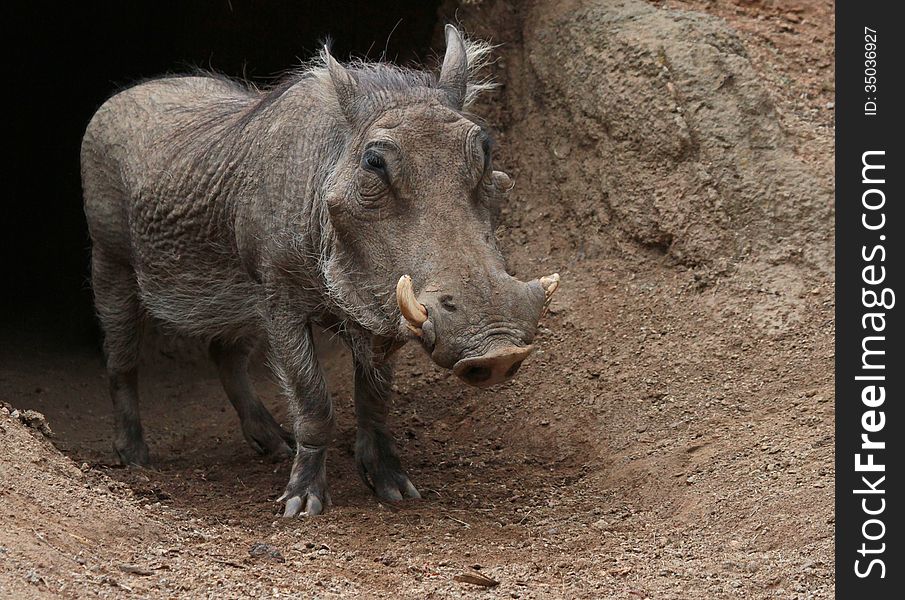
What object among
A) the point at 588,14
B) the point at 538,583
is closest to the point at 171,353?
the point at 588,14

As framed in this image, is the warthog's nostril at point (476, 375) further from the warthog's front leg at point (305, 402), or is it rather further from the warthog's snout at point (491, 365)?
→ the warthog's front leg at point (305, 402)

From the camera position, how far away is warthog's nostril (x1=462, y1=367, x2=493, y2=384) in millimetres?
4238

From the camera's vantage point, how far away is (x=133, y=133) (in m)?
6.58

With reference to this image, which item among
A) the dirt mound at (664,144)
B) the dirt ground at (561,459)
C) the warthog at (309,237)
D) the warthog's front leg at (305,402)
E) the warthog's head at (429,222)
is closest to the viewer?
the dirt ground at (561,459)

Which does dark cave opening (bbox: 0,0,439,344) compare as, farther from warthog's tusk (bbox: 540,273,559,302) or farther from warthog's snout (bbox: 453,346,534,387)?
warthog's snout (bbox: 453,346,534,387)

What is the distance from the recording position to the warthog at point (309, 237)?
448 cm

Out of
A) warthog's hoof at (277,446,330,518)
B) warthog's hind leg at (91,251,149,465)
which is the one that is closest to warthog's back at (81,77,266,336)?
warthog's hind leg at (91,251,149,465)

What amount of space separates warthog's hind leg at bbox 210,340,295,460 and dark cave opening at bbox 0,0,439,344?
2618mm

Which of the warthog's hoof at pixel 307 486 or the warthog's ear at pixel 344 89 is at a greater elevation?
the warthog's ear at pixel 344 89

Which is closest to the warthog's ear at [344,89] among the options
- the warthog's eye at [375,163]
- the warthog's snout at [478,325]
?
the warthog's eye at [375,163]

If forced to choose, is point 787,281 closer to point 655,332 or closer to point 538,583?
point 655,332

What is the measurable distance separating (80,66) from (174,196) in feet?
18.0

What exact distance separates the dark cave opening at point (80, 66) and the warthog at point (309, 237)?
1.91 metres

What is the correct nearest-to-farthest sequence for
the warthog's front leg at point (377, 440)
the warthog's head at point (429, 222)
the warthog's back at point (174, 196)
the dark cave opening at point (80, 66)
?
the warthog's head at point (429, 222)
the warthog's front leg at point (377, 440)
the warthog's back at point (174, 196)
the dark cave opening at point (80, 66)
